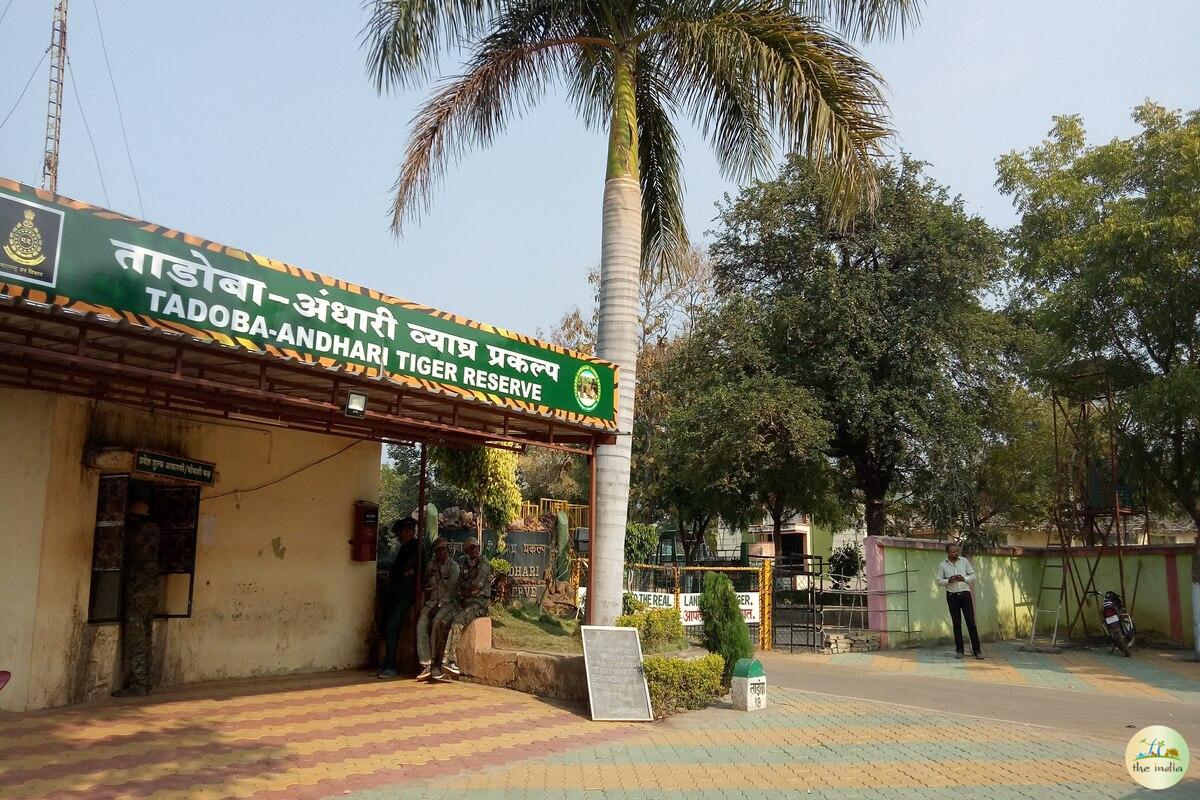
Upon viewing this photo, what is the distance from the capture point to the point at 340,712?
8789mm

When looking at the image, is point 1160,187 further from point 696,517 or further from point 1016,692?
point 696,517

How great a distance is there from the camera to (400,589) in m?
11.6

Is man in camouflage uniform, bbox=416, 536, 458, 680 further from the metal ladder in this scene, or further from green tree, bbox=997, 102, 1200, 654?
the metal ladder

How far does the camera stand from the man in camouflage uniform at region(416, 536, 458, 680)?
10914 millimetres

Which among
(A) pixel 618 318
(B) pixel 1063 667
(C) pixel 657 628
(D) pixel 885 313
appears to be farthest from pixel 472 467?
(D) pixel 885 313

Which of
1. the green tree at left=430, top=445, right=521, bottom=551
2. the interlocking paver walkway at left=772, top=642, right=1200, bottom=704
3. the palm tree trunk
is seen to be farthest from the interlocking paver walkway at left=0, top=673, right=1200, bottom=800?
the interlocking paver walkway at left=772, top=642, right=1200, bottom=704

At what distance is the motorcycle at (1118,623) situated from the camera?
16172 millimetres

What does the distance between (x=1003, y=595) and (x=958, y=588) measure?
18.8 ft

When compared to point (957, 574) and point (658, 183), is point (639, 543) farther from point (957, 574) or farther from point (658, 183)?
point (658, 183)

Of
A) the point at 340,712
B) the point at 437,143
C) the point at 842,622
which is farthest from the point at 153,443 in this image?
the point at 842,622

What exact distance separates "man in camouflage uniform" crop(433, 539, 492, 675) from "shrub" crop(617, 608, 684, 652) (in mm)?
1657

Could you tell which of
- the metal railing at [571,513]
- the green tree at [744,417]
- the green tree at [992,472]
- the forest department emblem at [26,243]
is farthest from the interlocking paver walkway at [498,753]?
the green tree at [992,472]

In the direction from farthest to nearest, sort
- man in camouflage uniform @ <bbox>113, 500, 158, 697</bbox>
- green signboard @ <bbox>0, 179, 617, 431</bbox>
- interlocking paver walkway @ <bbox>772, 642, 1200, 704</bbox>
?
interlocking paver walkway @ <bbox>772, 642, 1200, 704</bbox> < man in camouflage uniform @ <bbox>113, 500, 158, 697</bbox> < green signboard @ <bbox>0, 179, 617, 431</bbox>

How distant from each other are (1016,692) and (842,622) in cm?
783
